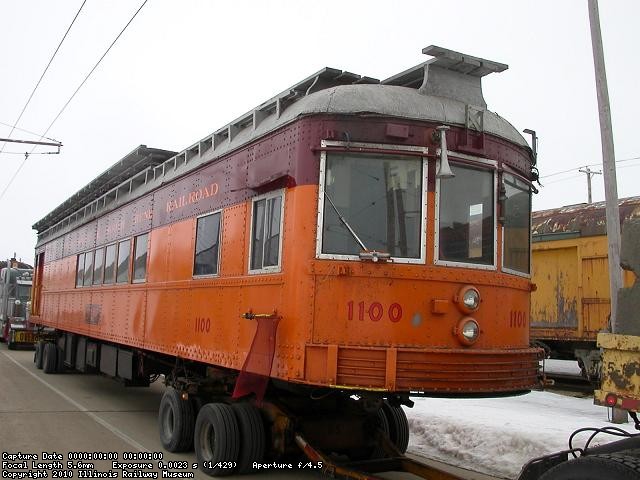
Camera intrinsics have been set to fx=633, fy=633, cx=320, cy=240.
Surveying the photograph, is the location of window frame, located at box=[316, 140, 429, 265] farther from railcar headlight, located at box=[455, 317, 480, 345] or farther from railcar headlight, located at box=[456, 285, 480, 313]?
railcar headlight, located at box=[455, 317, 480, 345]

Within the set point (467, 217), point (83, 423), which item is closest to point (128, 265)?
point (83, 423)

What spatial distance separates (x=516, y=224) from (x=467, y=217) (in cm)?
66

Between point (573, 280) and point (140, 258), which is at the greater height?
point (573, 280)

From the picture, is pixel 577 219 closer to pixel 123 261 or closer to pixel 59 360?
pixel 123 261

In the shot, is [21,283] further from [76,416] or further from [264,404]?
[264,404]

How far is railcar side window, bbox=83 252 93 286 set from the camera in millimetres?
12017

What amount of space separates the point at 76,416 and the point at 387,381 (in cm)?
644

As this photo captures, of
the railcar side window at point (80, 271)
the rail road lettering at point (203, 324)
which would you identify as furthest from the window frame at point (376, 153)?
the railcar side window at point (80, 271)

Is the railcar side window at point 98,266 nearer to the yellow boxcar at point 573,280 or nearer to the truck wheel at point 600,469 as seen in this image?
the yellow boxcar at point 573,280

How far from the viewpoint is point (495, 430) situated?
7609 mm

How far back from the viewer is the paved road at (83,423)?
22.0 feet

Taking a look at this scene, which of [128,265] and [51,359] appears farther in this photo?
[51,359]

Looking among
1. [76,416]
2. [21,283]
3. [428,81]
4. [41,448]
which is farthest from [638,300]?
[21,283]

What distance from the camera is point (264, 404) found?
6.16 m
